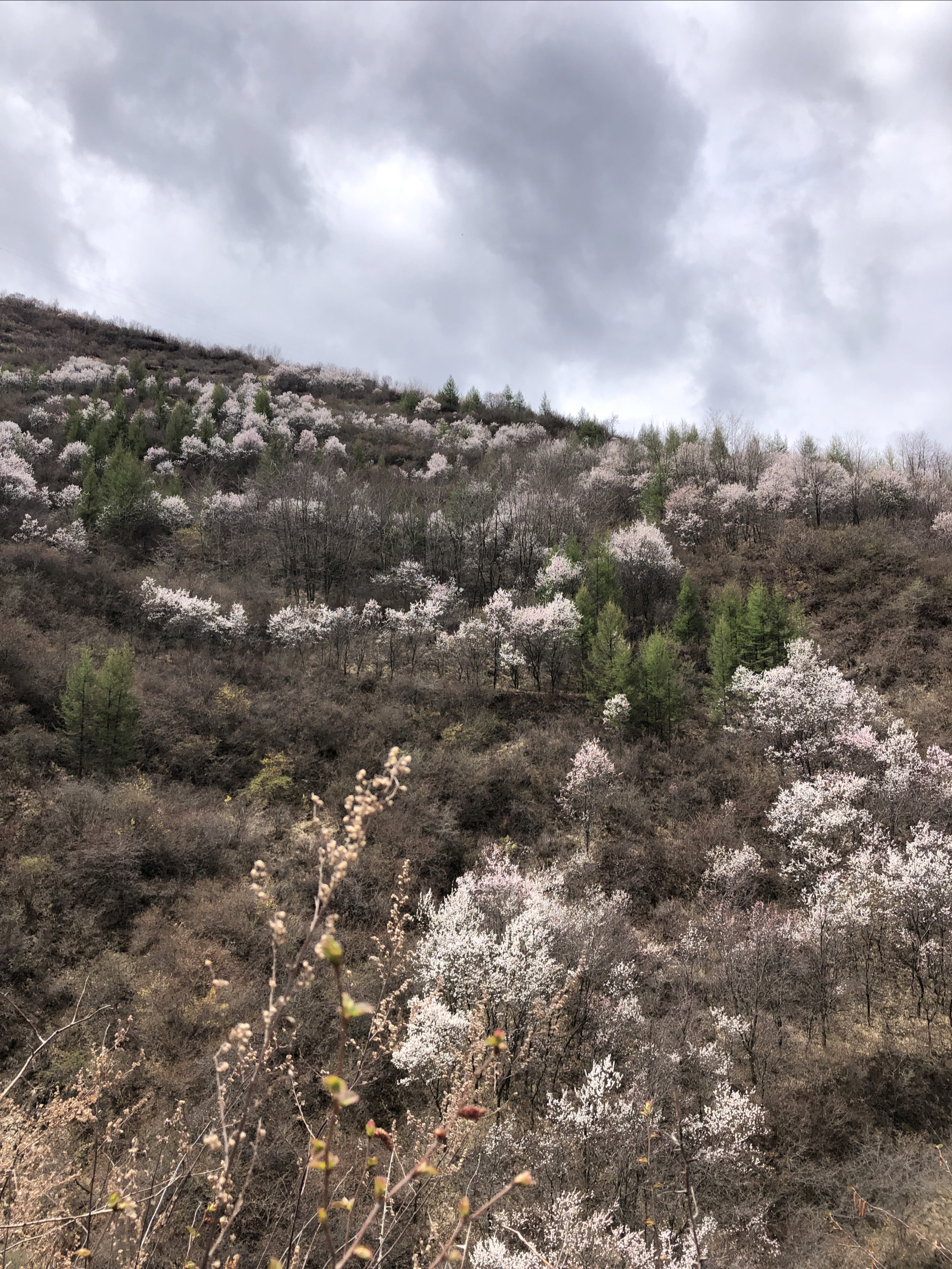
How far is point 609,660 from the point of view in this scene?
31.2 metres

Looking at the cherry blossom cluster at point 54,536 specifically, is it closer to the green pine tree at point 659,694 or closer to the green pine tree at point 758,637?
the green pine tree at point 659,694

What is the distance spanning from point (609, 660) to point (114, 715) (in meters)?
22.0

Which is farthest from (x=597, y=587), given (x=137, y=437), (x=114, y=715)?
(x=137, y=437)

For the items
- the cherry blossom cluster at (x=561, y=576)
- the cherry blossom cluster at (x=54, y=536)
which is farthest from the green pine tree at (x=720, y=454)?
the cherry blossom cluster at (x=54, y=536)

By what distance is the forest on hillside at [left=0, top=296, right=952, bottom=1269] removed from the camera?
675 centimetres

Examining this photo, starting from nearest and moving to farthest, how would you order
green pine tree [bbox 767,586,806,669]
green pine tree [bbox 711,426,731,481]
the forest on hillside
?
the forest on hillside
green pine tree [bbox 767,586,806,669]
green pine tree [bbox 711,426,731,481]

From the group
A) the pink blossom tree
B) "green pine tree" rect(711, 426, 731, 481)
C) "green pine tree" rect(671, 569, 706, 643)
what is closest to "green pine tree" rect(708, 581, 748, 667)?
"green pine tree" rect(671, 569, 706, 643)

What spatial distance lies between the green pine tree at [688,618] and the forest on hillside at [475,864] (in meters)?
0.21

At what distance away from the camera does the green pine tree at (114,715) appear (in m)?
21.6

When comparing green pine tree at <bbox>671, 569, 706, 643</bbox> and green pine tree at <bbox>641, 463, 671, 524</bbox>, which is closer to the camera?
green pine tree at <bbox>671, 569, 706, 643</bbox>

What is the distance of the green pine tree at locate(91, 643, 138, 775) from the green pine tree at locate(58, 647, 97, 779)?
134 mm

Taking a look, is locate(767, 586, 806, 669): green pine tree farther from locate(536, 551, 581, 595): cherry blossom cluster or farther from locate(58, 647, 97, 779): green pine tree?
locate(58, 647, 97, 779): green pine tree

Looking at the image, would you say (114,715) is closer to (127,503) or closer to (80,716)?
(80,716)

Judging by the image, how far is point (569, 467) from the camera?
5522 centimetres
